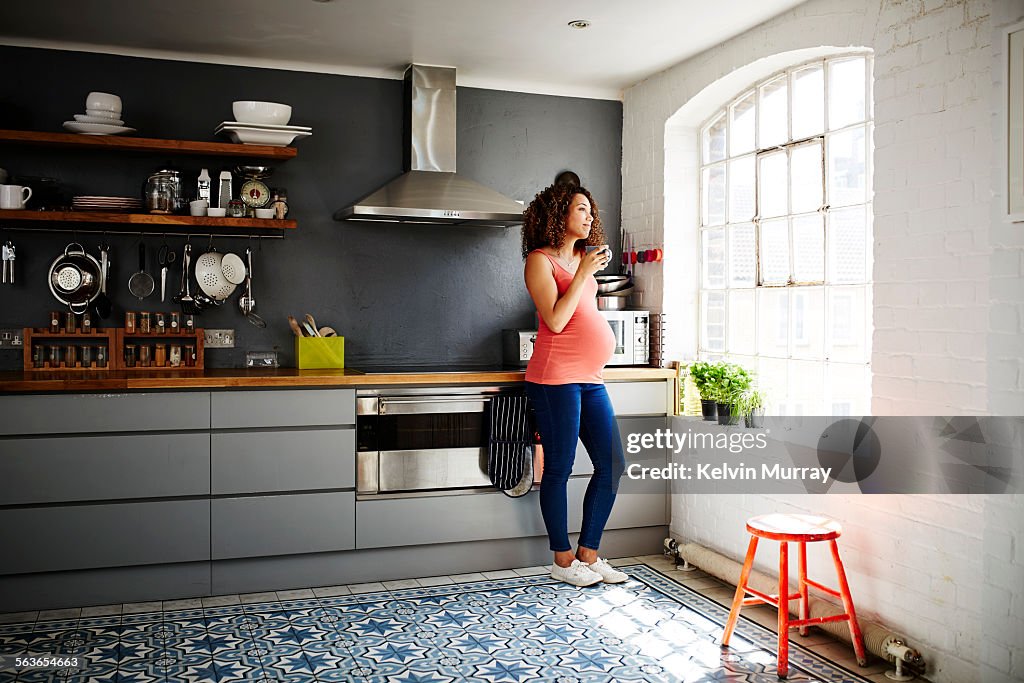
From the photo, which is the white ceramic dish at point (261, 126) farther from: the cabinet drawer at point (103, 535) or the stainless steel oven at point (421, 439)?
the cabinet drawer at point (103, 535)

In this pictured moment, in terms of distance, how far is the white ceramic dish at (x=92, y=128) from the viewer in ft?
13.2

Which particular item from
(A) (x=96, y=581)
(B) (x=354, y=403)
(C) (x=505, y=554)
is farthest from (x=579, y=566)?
(A) (x=96, y=581)

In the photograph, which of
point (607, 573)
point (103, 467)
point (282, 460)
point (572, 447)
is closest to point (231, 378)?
point (282, 460)

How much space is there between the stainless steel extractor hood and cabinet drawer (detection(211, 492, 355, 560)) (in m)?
1.32

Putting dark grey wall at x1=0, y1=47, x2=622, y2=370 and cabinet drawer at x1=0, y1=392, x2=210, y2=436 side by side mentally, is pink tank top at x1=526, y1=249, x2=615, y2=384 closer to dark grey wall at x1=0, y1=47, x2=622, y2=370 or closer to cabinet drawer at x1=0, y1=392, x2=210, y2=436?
dark grey wall at x1=0, y1=47, x2=622, y2=370

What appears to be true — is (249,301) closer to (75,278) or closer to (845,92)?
(75,278)

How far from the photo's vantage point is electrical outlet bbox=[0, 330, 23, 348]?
4168mm

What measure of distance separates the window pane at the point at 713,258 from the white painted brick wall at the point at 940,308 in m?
1.14

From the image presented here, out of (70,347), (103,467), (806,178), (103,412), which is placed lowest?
(103,467)

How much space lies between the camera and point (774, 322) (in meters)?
4.08

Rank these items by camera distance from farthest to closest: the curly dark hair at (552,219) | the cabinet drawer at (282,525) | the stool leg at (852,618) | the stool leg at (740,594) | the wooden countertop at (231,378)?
1. the curly dark hair at (552,219)
2. the cabinet drawer at (282,525)
3. the wooden countertop at (231,378)
4. the stool leg at (740,594)
5. the stool leg at (852,618)

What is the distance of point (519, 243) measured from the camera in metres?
4.97

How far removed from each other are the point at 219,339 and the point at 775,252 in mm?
2581

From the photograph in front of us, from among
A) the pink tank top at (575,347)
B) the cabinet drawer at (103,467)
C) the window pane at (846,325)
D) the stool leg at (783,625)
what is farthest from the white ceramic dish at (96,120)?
the stool leg at (783,625)
